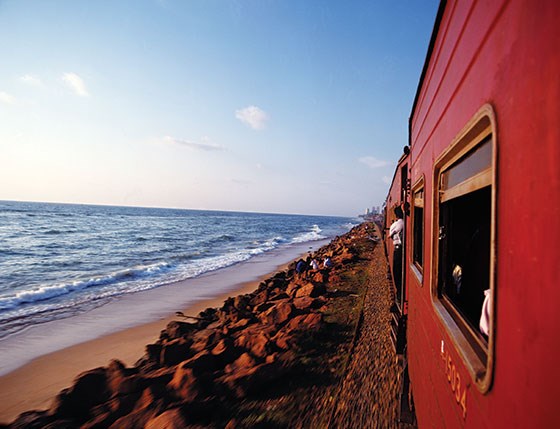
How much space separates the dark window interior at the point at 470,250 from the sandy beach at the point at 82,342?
6.37m

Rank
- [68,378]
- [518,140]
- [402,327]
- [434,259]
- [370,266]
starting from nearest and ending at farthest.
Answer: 1. [518,140]
2. [434,259]
3. [402,327]
4. [68,378]
5. [370,266]

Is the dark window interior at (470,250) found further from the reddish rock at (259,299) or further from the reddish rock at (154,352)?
the reddish rock at (259,299)

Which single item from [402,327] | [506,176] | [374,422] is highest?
[506,176]

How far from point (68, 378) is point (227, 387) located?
3866mm

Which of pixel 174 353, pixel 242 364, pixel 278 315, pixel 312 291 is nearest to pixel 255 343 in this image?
pixel 242 364

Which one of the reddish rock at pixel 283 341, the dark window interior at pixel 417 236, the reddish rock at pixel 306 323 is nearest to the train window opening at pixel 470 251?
the dark window interior at pixel 417 236

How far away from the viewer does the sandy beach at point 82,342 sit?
5.58 meters

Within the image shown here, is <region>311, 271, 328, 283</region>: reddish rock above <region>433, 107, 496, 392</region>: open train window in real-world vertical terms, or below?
below

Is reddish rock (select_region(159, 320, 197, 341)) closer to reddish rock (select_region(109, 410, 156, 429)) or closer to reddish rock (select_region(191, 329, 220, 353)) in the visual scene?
reddish rock (select_region(191, 329, 220, 353))

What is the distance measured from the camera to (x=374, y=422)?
3.62 meters

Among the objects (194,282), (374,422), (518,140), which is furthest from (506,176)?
(194,282)

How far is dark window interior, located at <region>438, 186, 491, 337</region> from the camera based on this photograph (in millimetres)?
2787

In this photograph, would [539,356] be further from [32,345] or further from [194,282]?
[194,282]

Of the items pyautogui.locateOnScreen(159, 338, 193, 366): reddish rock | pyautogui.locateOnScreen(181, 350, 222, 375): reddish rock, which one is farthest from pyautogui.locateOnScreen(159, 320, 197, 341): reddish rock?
pyautogui.locateOnScreen(181, 350, 222, 375): reddish rock
